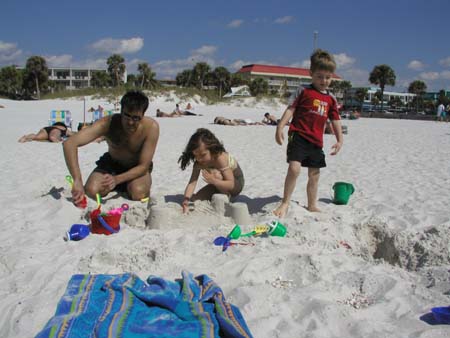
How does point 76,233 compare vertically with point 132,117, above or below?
below

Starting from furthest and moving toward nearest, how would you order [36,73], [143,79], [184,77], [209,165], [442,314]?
[184,77], [143,79], [36,73], [209,165], [442,314]

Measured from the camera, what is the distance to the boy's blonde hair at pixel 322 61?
3.88 metres

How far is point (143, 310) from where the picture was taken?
2.18 m

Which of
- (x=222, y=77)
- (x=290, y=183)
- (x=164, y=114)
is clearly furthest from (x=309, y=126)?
(x=222, y=77)

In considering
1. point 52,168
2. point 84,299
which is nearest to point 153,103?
point 52,168

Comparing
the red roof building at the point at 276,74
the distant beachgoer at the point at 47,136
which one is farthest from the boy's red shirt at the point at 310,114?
the red roof building at the point at 276,74

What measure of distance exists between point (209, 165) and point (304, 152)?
0.98 metres

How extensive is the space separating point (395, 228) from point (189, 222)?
182cm

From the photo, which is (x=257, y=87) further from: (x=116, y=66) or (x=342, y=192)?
(x=342, y=192)

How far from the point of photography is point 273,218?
3697 millimetres

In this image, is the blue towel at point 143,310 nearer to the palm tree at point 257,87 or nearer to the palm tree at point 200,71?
the palm tree at point 257,87

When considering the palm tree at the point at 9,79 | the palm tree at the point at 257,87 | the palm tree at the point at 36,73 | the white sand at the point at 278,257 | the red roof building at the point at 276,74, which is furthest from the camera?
the red roof building at the point at 276,74

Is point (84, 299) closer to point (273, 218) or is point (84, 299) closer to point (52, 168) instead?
point (273, 218)

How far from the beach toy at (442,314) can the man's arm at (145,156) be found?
305cm
